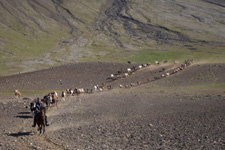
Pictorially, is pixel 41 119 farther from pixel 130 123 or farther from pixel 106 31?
pixel 106 31

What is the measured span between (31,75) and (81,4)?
102 m

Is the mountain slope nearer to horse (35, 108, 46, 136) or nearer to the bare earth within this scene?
the bare earth

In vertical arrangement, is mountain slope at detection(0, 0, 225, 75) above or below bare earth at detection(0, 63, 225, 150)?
above

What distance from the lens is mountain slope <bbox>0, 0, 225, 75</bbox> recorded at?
83.4 meters

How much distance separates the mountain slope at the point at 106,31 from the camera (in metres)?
83.4

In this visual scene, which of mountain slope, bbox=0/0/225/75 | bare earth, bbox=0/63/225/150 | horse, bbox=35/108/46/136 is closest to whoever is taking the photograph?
bare earth, bbox=0/63/225/150

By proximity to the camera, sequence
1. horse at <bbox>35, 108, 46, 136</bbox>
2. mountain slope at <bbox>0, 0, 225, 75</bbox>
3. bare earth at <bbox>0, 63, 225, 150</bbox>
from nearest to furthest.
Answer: bare earth at <bbox>0, 63, 225, 150</bbox>
horse at <bbox>35, 108, 46, 136</bbox>
mountain slope at <bbox>0, 0, 225, 75</bbox>

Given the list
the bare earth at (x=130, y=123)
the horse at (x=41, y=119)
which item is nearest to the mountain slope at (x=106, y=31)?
the bare earth at (x=130, y=123)

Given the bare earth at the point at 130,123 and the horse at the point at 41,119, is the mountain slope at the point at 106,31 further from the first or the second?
the horse at the point at 41,119

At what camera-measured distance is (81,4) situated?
153 m

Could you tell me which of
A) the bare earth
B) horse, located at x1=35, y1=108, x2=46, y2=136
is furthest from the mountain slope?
horse, located at x1=35, y1=108, x2=46, y2=136

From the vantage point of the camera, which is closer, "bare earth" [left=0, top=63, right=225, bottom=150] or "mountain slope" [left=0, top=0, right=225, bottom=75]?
"bare earth" [left=0, top=63, right=225, bottom=150]

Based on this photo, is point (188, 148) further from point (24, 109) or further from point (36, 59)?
point (36, 59)

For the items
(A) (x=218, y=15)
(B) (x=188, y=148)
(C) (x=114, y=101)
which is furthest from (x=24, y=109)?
(A) (x=218, y=15)
